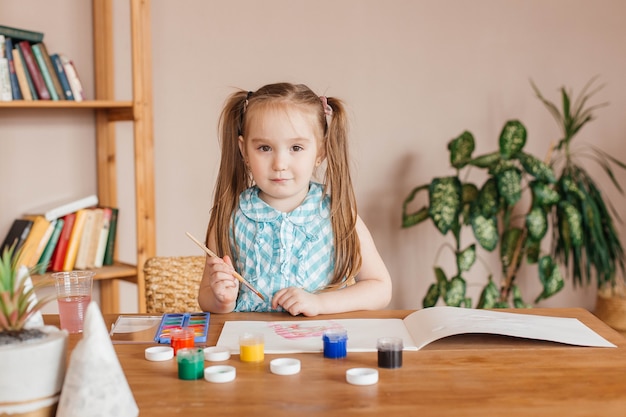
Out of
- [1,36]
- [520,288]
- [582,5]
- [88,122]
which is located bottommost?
[520,288]

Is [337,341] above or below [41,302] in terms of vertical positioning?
below

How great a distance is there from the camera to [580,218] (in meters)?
3.41

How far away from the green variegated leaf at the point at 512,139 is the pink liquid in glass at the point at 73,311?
2.25 meters

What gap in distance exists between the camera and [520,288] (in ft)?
12.6

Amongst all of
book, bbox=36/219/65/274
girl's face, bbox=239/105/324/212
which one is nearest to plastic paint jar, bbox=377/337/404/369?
girl's face, bbox=239/105/324/212

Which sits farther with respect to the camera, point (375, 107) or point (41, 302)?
point (375, 107)

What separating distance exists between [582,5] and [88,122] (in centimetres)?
220

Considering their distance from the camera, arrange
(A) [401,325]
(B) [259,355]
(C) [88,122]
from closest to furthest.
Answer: (B) [259,355] < (A) [401,325] < (C) [88,122]

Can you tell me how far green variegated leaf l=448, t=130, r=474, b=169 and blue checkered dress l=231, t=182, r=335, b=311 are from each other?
158cm

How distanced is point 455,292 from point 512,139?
652mm

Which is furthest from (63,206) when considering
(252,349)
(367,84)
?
(252,349)

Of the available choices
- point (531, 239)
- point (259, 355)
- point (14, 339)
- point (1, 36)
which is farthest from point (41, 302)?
point (531, 239)

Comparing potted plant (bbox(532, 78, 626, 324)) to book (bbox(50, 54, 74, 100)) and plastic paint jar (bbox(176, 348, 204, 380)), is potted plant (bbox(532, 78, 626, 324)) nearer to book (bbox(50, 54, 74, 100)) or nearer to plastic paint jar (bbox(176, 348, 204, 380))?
book (bbox(50, 54, 74, 100))

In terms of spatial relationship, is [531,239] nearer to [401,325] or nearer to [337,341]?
[401,325]
